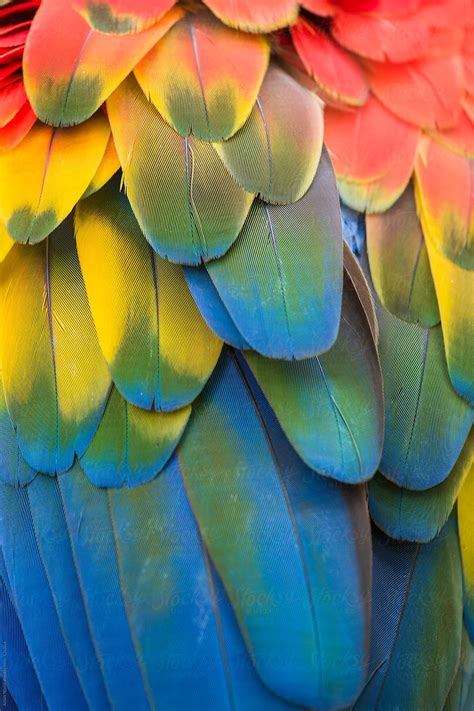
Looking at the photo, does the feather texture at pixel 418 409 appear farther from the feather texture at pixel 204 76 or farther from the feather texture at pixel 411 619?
the feather texture at pixel 204 76

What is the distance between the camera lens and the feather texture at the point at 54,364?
1.06 metres

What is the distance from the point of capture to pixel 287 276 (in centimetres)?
100

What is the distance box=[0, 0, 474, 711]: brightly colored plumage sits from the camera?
1.01 m

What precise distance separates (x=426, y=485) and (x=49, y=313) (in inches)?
18.9

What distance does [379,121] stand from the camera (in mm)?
1091

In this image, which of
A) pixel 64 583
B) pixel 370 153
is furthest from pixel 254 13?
pixel 64 583

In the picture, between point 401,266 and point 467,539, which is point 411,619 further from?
point 401,266

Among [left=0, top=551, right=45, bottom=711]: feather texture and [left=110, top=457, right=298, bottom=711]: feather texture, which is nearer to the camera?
[left=110, top=457, right=298, bottom=711]: feather texture

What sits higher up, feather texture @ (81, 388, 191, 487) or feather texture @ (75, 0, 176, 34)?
feather texture @ (75, 0, 176, 34)

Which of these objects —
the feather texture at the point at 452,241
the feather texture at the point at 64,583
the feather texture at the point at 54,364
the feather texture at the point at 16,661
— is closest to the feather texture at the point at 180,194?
the feather texture at the point at 54,364

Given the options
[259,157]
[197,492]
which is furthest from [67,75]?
[197,492]

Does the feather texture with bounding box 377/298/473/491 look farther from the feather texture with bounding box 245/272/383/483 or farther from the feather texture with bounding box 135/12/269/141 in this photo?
the feather texture with bounding box 135/12/269/141

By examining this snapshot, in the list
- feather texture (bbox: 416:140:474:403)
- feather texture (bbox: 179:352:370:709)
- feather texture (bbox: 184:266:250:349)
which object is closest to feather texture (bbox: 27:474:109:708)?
feather texture (bbox: 179:352:370:709)

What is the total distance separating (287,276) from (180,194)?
0.49 feet
